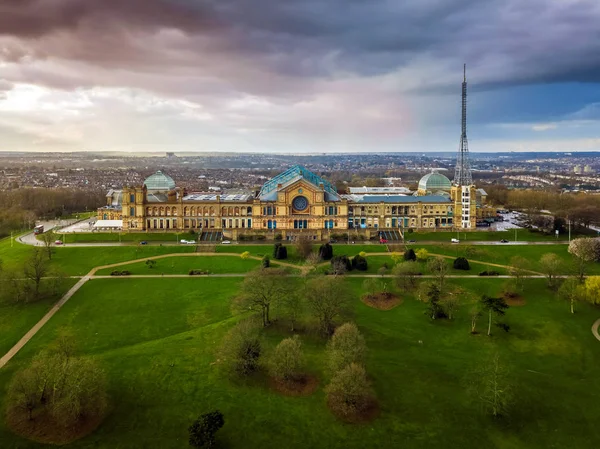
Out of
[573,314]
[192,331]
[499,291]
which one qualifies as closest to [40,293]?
[192,331]

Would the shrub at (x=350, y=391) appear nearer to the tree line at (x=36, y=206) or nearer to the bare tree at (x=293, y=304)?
the bare tree at (x=293, y=304)

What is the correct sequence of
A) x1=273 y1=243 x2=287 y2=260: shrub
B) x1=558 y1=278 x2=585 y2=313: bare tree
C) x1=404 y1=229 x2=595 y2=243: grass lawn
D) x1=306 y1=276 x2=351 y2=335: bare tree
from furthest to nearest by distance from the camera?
x1=404 y1=229 x2=595 y2=243: grass lawn → x1=273 y1=243 x2=287 y2=260: shrub → x1=558 y1=278 x2=585 y2=313: bare tree → x1=306 y1=276 x2=351 y2=335: bare tree

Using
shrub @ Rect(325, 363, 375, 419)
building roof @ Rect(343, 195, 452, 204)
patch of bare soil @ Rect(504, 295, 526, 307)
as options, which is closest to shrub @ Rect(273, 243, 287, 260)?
building roof @ Rect(343, 195, 452, 204)

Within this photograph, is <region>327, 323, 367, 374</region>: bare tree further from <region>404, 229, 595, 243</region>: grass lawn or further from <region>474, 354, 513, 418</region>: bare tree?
<region>404, 229, 595, 243</region>: grass lawn

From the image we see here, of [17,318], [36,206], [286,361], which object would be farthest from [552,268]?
[36,206]

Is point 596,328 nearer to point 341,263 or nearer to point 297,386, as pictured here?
point 341,263

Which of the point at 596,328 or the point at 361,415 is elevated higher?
the point at 596,328
